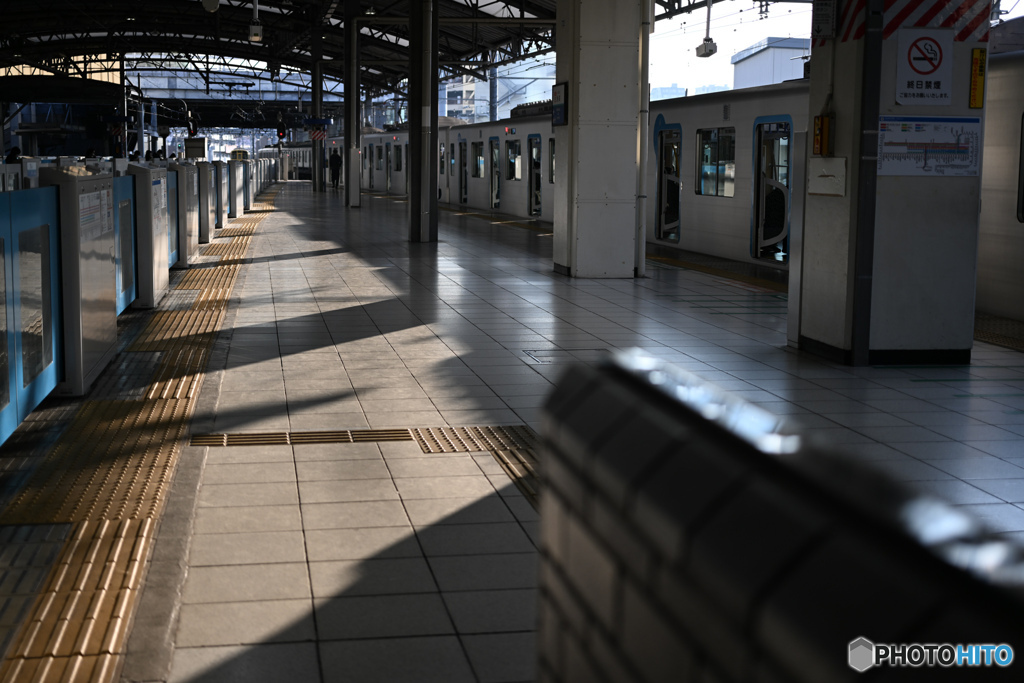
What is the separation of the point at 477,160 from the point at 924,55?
23443 mm

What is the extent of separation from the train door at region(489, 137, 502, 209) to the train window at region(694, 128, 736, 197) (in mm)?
11776

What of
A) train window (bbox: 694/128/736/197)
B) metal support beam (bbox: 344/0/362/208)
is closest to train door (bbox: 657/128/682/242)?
train window (bbox: 694/128/736/197)

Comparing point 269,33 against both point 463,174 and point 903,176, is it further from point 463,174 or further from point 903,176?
point 903,176

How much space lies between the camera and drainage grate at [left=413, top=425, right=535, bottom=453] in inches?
207

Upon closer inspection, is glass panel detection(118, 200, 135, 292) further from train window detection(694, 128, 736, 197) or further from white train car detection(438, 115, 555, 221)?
white train car detection(438, 115, 555, 221)

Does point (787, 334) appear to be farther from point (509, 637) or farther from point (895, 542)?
point (895, 542)

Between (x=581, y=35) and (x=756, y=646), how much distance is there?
12.2m

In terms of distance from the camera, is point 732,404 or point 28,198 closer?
point 732,404

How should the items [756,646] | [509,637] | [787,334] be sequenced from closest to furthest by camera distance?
[756,646] < [509,637] < [787,334]

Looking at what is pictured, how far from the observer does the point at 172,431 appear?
5473 millimetres

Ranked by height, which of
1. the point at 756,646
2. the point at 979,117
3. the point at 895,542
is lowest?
the point at 756,646

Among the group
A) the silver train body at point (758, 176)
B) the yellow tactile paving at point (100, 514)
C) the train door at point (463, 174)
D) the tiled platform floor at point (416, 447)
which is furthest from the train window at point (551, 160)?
the yellow tactile paving at point (100, 514)

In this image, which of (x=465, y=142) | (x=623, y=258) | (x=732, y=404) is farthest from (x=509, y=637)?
(x=465, y=142)

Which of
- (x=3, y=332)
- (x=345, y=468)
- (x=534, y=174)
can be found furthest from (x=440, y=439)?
(x=534, y=174)
